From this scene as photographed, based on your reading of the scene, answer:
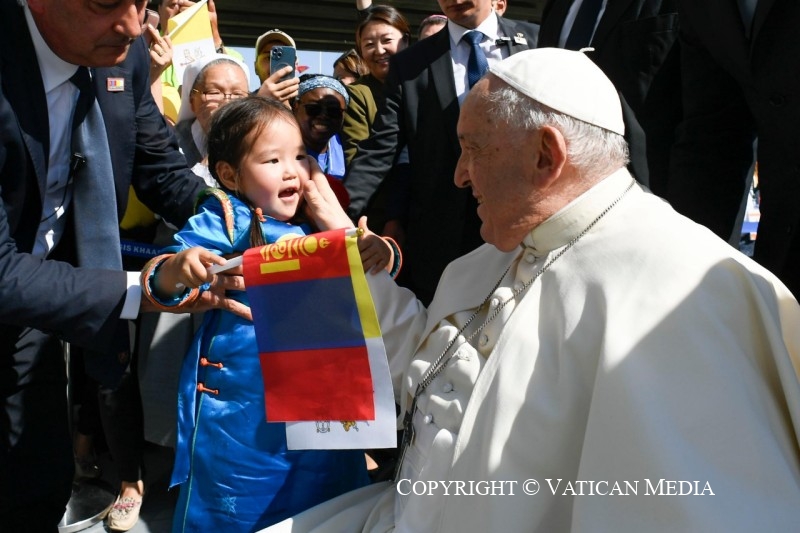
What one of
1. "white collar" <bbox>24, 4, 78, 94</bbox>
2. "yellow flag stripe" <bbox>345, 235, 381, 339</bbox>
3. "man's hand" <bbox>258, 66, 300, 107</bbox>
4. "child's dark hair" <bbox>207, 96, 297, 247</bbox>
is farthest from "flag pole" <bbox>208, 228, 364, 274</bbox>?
"man's hand" <bbox>258, 66, 300, 107</bbox>

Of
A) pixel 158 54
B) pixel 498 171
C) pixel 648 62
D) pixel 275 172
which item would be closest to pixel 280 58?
pixel 158 54

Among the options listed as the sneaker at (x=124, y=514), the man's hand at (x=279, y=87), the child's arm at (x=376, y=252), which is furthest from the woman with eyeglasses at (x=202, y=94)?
the child's arm at (x=376, y=252)

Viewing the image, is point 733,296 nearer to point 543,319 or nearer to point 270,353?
point 543,319

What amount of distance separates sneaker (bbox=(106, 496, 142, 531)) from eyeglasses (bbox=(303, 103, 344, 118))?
2.08 meters

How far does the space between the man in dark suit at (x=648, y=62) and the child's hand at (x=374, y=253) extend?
142 cm

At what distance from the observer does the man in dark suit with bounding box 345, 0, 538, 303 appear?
12.8 feet

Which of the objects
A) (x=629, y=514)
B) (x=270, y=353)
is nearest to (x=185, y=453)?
(x=270, y=353)

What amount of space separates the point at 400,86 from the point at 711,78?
1.57m

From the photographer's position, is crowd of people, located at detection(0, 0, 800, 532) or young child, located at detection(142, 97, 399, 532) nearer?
crowd of people, located at detection(0, 0, 800, 532)

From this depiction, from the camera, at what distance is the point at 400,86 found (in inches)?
161

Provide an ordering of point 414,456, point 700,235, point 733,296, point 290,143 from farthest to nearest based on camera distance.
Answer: point 290,143 → point 414,456 → point 700,235 → point 733,296

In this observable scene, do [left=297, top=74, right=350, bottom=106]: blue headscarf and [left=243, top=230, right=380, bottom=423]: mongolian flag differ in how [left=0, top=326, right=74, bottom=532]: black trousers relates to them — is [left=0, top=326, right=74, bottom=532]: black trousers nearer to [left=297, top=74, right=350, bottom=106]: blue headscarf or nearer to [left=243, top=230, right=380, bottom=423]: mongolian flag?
[left=243, top=230, right=380, bottom=423]: mongolian flag

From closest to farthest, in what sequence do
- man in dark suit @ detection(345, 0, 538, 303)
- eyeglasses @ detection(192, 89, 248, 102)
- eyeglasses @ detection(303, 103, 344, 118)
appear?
man in dark suit @ detection(345, 0, 538, 303), eyeglasses @ detection(303, 103, 344, 118), eyeglasses @ detection(192, 89, 248, 102)

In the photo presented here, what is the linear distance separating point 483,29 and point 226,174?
5.82ft
